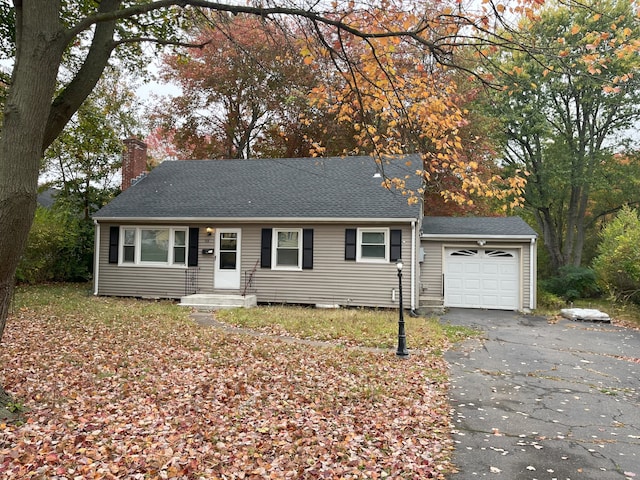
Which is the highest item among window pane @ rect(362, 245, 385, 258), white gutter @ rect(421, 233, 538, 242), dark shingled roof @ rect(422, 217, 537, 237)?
dark shingled roof @ rect(422, 217, 537, 237)

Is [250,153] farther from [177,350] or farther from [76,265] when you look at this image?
[177,350]

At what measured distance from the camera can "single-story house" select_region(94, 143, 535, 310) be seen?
44.2 feet

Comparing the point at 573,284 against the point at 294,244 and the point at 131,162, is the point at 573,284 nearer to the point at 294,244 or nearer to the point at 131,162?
the point at 294,244

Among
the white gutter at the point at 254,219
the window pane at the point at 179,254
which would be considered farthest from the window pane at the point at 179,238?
the white gutter at the point at 254,219

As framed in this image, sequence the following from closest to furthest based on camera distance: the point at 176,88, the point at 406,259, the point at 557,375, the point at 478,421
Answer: the point at 478,421 < the point at 557,375 < the point at 406,259 < the point at 176,88

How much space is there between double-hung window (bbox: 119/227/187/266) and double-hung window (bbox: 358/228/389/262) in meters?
5.82

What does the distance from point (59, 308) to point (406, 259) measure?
947cm

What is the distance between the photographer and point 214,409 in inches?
195

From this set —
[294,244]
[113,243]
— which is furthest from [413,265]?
[113,243]

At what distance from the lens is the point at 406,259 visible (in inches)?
521

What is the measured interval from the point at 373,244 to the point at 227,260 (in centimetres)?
478

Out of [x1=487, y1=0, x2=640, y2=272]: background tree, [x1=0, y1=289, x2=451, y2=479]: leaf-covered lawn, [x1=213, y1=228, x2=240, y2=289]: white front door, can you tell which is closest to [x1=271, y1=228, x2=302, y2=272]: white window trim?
[x1=213, y1=228, x2=240, y2=289]: white front door

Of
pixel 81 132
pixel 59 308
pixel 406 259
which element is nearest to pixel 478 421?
pixel 406 259

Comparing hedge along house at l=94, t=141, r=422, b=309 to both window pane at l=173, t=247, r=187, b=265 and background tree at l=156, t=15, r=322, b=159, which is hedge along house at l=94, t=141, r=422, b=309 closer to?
window pane at l=173, t=247, r=187, b=265
